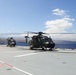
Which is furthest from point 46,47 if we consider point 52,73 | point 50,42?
point 52,73

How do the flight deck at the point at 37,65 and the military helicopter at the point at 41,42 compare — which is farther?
the military helicopter at the point at 41,42

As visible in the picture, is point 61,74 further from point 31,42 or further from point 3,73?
point 31,42

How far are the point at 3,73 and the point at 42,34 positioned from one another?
2747cm

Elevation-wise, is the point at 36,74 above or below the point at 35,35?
below

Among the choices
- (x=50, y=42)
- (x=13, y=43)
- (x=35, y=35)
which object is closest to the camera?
(x=50, y=42)

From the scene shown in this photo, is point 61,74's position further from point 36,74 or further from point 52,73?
point 36,74

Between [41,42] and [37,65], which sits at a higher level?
[41,42]

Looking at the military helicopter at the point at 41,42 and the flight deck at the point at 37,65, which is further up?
the military helicopter at the point at 41,42

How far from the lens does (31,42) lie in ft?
135

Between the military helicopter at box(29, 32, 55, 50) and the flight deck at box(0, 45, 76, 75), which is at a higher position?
the military helicopter at box(29, 32, 55, 50)

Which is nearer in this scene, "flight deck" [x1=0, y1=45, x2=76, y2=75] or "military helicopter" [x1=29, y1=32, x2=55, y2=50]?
"flight deck" [x1=0, y1=45, x2=76, y2=75]

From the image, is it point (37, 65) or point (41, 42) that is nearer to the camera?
point (37, 65)

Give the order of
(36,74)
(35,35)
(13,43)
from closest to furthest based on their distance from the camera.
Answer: (36,74) < (35,35) < (13,43)

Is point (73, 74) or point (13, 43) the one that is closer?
point (73, 74)
